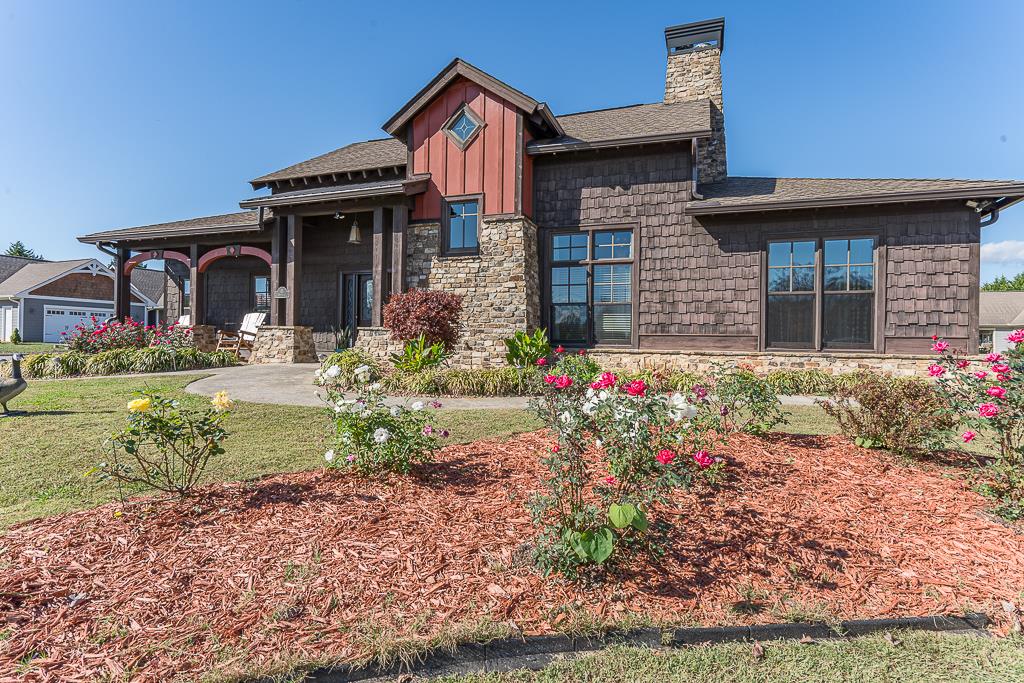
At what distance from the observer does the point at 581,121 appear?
13.4 metres

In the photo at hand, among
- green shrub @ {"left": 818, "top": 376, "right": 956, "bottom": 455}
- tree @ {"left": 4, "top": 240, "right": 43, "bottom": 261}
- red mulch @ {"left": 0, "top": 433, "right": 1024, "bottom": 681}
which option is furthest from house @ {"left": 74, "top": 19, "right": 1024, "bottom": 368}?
tree @ {"left": 4, "top": 240, "right": 43, "bottom": 261}

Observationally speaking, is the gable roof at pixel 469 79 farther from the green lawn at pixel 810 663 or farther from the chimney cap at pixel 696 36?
the green lawn at pixel 810 663

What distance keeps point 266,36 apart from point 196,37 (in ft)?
4.43

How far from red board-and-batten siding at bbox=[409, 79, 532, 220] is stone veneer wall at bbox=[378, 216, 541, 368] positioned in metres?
0.64

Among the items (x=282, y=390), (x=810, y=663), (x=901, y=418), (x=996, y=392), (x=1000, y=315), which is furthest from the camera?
(x=1000, y=315)

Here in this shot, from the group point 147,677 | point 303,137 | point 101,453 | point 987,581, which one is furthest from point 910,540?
point 303,137

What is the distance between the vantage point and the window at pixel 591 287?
1102 cm

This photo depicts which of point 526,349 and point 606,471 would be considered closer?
point 606,471

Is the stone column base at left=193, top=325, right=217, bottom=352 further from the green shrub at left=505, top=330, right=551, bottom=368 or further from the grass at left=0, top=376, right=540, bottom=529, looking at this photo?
the green shrub at left=505, top=330, right=551, bottom=368

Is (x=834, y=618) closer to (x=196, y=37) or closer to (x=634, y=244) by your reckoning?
(x=634, y=244)

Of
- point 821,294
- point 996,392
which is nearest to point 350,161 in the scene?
point 821,294

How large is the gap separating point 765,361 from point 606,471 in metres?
7.83

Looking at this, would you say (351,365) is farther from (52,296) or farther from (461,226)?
(52,296)

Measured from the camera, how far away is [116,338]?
12023mm
